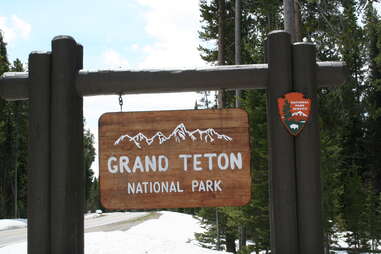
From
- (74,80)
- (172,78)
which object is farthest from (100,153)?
(172,78)

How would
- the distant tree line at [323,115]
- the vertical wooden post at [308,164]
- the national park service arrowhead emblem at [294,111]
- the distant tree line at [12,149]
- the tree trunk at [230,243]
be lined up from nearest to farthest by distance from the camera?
the vertical wooden post at [308,164], the national park service arrowhead emblem at [294,111], the distant tree line at [323,115], the tree trunk at [230,243], the distant tree line at [12,149]

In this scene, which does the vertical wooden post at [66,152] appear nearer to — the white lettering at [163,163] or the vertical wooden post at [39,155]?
the vertical wooden post at [39,155]

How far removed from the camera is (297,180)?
4699 millimetres

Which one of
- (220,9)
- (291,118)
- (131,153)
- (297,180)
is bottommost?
(297,180)

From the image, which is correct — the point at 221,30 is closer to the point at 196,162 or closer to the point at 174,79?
the point at 174,79

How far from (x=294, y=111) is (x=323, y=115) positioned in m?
12.4

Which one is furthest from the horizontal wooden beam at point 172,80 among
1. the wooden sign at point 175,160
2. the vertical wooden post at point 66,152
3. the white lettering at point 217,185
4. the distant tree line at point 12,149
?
the distant tree line at point 12,149

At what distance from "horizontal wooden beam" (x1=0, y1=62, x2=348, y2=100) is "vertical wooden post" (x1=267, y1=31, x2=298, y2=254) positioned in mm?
180

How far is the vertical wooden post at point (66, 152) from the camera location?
15.2ft

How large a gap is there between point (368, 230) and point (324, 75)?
68.9ft

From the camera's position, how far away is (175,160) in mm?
4840

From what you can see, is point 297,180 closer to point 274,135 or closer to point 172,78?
point 274,135

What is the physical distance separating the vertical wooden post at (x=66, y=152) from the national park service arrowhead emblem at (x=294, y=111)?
2.37 metres

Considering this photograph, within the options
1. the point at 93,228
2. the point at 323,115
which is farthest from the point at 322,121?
the point at 93,228
